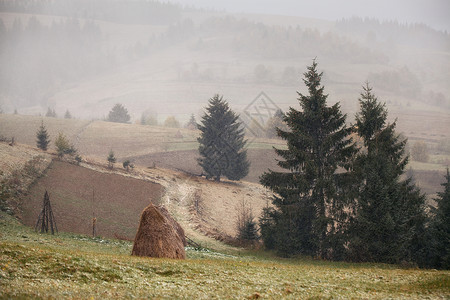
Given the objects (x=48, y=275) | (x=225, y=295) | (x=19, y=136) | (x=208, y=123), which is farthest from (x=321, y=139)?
(x=19, y=136)

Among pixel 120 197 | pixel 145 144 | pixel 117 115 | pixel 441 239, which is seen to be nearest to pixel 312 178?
pixel 441 239

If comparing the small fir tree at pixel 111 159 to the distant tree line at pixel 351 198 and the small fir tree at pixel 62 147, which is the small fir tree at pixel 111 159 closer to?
the small fir tree at pixel 62 147

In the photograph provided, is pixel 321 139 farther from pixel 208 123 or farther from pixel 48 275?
pixel 208 123

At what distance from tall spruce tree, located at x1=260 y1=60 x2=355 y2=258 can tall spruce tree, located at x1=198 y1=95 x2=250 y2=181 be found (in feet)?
137

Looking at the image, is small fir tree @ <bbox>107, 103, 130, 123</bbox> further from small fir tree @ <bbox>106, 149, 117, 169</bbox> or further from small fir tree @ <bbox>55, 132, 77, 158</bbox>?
small fir tree @ <bbox>106, 149, 117, 169</bbox>

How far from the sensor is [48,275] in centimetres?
1339

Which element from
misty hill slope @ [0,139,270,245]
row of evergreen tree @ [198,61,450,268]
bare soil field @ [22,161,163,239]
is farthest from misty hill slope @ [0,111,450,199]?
row of evergreen tree @ [198,61,450,268]

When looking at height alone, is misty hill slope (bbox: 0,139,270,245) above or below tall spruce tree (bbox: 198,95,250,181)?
below

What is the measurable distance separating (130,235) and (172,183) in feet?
86.9

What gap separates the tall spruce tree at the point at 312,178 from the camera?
105ft

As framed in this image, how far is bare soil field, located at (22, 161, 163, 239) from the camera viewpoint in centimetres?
4022

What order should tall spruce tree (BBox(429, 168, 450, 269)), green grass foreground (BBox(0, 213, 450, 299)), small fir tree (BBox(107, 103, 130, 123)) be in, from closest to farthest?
green grass foreground (BBox(0, 213, 450, 299))
tall spruce tree (BBox(429, 168, 450, 269))
small fir tree (BBox(107, 103, 130, 123))

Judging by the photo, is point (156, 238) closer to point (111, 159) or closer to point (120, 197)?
point (120, 197)

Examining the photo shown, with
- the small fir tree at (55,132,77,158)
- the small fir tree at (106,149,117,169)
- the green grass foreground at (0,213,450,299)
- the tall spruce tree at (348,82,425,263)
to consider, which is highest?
the small fir tree at (55,132,77,158)
